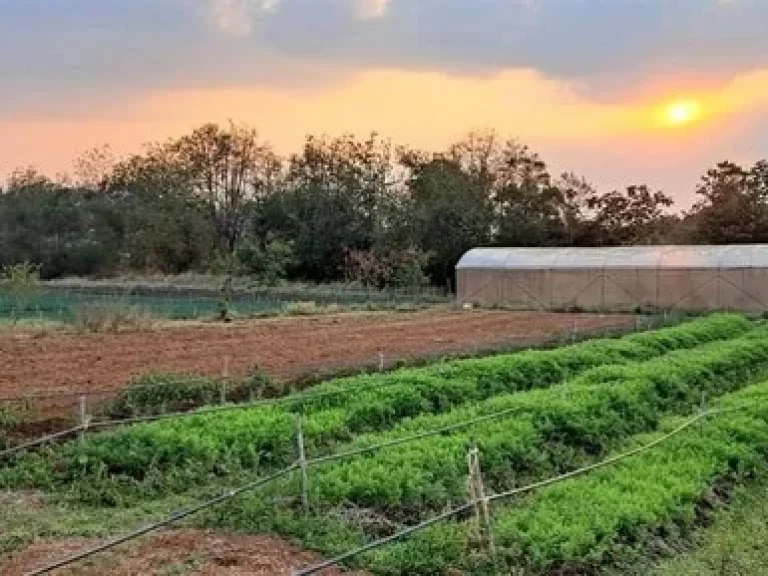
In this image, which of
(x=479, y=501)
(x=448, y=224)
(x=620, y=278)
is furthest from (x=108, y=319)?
(x=448, y=224)

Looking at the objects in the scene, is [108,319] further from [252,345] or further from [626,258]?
[626,258]

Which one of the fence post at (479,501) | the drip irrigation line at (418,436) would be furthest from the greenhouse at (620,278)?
the fence post at (479,501)

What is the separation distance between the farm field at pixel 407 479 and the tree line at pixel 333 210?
A: 25.8m

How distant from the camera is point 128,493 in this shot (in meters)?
7.09

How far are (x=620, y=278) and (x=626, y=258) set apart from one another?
2.38 ft

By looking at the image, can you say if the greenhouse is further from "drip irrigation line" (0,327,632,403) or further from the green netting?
"drip irrigation line" (0,327,632,403)

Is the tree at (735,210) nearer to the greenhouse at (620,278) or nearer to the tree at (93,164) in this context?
the greenhouse at (620,278)

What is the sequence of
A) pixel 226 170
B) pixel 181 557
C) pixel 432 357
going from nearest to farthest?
pixel 181 557, pixel 432 357, pixel 226 170

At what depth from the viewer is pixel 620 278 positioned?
29625 millimetres

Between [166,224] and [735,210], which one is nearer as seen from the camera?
[735,210]

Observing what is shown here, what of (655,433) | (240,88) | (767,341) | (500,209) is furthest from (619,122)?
(500,209)

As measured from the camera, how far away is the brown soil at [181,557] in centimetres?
538

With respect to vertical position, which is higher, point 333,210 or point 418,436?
point 333,210

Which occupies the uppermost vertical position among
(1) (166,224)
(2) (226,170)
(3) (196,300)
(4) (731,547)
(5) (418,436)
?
(2) (226,170)
